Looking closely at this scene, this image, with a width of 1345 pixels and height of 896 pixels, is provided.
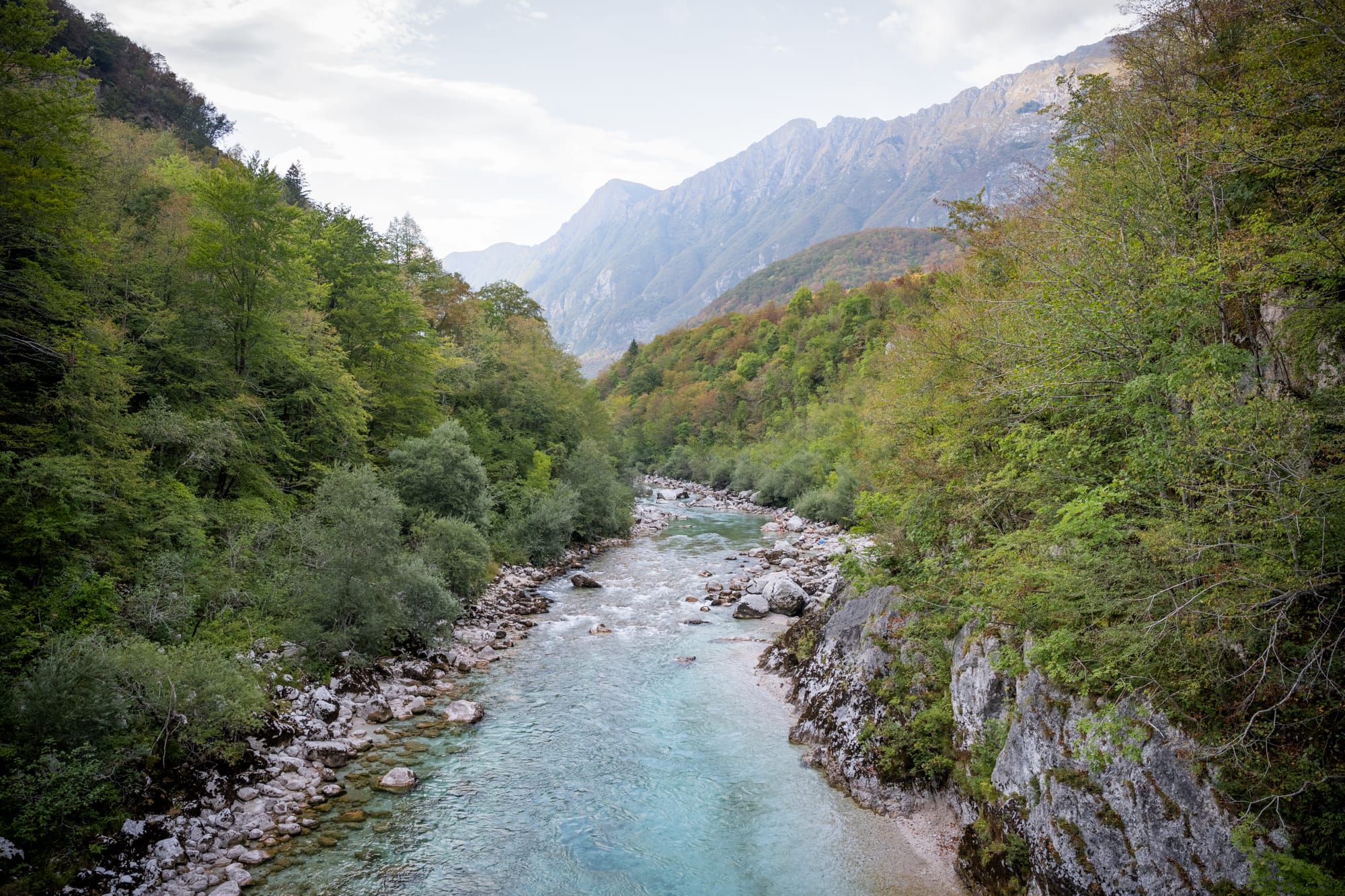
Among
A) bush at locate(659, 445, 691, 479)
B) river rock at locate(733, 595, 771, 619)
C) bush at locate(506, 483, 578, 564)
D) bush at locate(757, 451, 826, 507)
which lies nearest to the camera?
river rock at locate(733, 595, 771, 619)

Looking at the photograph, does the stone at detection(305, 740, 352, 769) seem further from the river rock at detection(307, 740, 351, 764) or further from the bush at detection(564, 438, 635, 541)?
the bush at detection(564, 438, 635, 541)

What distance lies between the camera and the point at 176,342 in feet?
51.9

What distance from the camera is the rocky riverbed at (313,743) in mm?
8016

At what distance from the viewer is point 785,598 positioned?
21.1 metres

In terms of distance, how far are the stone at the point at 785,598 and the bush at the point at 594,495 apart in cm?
1417

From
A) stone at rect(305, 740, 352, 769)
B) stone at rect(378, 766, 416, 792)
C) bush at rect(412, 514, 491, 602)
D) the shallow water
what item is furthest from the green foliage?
bush at rect(412, 514, 491, 602)

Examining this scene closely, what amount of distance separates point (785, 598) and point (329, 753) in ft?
47.3

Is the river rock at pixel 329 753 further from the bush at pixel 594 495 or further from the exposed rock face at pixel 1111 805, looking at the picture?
the bush at pixel 594 495

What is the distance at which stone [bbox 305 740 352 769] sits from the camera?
1102cm

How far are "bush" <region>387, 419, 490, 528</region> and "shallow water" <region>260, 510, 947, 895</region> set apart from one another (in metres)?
7.61

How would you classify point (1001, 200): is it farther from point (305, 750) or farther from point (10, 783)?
Result: point (10, 783)

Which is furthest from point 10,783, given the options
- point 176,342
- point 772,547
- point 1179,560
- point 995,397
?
point 772,547

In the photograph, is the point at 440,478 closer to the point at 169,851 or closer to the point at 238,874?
the point at 169,851

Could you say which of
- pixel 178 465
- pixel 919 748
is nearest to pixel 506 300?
pixel 178 465
